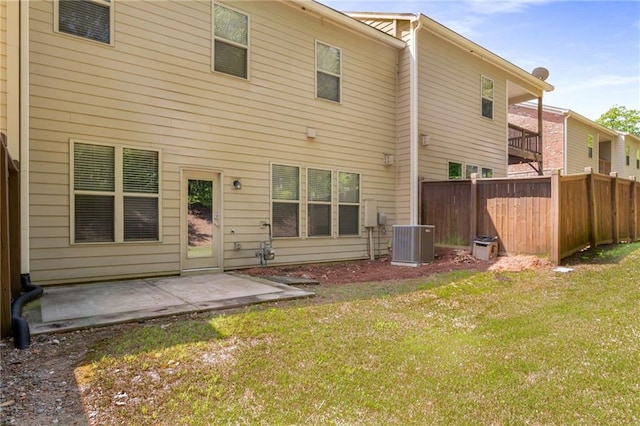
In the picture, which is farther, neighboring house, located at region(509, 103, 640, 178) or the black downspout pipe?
neighboring house, located at region(509, 103, 640, 178)

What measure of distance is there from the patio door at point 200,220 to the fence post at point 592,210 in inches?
315

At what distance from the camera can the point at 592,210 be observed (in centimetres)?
876

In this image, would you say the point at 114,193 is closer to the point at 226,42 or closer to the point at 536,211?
the point at 226,42

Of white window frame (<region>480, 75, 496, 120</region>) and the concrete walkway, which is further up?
white window frame (<region>480, 75, 496, 120</region>)

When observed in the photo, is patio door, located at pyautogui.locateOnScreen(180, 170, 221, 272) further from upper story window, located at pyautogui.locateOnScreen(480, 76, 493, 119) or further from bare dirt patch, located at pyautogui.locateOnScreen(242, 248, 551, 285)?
upper story window, located at pyautogui.locateOnScreen(480, 76, 493, 119)

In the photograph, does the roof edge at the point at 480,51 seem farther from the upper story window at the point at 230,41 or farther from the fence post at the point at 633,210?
the fence post at the point at 633,210

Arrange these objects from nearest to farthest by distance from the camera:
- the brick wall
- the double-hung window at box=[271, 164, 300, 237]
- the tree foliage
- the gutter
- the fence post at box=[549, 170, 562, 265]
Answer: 1. the fence post at box=[549, 170, 562, 265]
2. the double-hung window at box=[271, 164, 300, 237]
3. the gutter
4. the brick wall
5. the tree foliage

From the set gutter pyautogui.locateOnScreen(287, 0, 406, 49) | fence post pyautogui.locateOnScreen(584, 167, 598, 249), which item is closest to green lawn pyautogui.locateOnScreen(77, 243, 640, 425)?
fence post pyautogui.locateOnScreen(584, 167, 598, 249)

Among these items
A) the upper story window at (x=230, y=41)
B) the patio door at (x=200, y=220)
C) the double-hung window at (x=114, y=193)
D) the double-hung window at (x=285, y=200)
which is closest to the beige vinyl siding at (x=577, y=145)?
the double-hung window at (x=285, y=200)

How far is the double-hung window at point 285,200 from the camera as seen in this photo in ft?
26.0

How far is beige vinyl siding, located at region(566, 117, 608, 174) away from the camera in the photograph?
1831cm

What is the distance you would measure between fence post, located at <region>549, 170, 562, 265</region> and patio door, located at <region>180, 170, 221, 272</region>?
638 cm

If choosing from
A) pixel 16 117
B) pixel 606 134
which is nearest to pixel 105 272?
pixel 16 117

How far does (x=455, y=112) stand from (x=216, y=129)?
7109 mm
